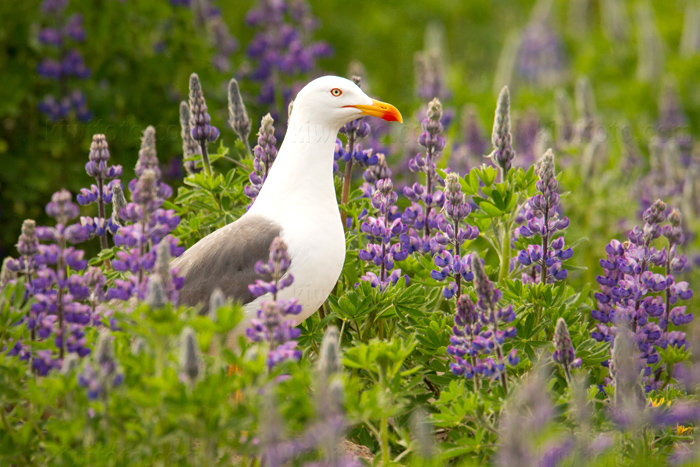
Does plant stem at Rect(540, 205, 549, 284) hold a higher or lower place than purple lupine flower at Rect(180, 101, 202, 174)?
lower

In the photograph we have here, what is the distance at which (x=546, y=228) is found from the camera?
133 inches

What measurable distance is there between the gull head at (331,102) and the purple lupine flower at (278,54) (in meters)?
2.83

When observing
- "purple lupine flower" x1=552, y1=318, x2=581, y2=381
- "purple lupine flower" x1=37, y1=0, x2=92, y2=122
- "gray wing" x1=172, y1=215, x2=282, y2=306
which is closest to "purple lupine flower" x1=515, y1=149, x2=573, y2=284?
"purple lupine flower" x1=552, y1=318, x2=581, y2=381

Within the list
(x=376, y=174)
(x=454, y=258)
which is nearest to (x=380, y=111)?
(x=376, y=174)

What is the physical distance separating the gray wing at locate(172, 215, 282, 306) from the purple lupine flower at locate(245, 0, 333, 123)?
10.2 ft

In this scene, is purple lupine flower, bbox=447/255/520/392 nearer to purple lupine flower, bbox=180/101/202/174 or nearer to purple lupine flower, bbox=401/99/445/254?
purple lupine flower, bbox=401/99/445/254

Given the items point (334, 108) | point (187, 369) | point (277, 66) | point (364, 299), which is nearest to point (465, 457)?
point (364, 299)

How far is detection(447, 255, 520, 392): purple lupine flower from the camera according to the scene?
2.80 m

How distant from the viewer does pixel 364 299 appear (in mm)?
3295

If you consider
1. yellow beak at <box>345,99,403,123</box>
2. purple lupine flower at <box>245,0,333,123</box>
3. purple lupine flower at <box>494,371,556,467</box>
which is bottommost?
purple lupine flower at <box>494,371,556,467</box>

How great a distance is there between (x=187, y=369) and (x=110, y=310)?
2.54ft

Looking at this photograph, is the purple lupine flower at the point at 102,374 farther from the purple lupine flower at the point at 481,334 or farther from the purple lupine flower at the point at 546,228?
the purple lupine flower at the point at 546,228

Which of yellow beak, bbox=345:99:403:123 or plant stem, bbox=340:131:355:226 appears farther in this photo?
plant stem, bbox=340:131:355:226

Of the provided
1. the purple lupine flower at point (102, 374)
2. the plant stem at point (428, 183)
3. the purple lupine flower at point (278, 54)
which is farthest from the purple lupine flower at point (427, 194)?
the purple lupine flower at point (278, 54)
